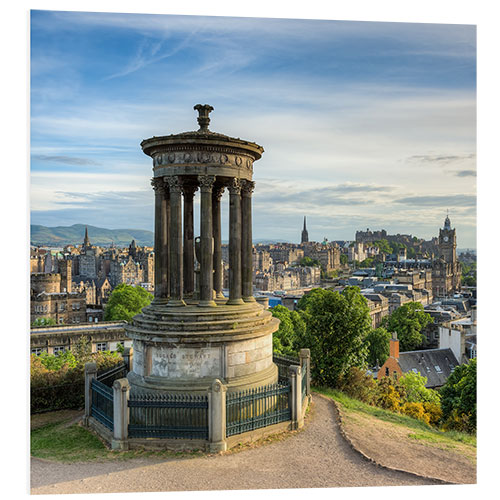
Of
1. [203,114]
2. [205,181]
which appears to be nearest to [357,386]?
[205,181]

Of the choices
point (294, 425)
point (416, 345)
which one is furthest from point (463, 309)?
point (294, 425)

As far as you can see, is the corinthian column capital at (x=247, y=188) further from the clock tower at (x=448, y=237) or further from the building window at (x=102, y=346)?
the building window at (x=102, y=346)

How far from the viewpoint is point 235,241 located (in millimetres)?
14930

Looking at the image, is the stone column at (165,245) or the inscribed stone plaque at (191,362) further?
the stone column at (165,245)

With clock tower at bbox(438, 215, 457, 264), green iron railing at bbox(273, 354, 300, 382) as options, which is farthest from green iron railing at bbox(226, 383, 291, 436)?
clock tower at bbox(438, 215, 457, 264)

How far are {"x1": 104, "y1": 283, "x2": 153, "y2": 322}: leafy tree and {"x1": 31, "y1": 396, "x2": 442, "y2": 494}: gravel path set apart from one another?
4362 centimetres

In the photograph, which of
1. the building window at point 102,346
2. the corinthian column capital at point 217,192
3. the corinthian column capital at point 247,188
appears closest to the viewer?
the corinthian column capital at point 247,188

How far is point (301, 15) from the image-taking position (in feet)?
41.4

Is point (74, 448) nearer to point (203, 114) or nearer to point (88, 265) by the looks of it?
point (203, 114)

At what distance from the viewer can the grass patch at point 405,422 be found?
Answer: 14.5 meters

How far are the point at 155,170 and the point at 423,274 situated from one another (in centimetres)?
12066

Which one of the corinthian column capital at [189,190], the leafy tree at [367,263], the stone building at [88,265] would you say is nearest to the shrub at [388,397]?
the corinthian column capital at [189,190]

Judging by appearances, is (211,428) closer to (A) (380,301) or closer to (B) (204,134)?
(B) (204,134)

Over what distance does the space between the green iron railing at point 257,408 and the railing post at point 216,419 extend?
1.11ft
